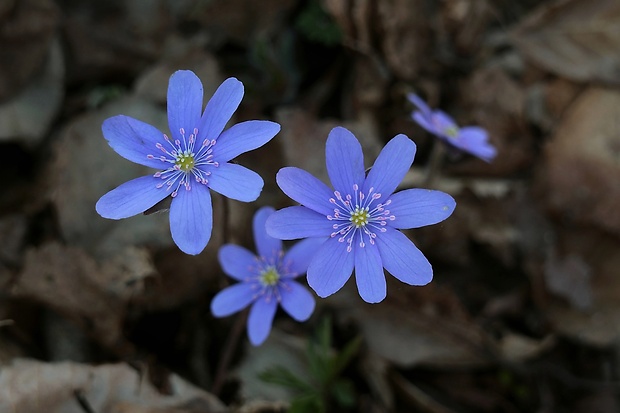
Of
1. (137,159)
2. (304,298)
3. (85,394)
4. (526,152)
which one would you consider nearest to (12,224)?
(85,394)

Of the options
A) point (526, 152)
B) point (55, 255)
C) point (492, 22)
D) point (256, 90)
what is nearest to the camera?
point (55, 255)

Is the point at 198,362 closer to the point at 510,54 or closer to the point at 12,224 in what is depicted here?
the point at 12,224

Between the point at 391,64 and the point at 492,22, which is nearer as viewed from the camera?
the point at 391,64

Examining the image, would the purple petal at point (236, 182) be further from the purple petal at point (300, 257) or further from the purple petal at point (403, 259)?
the purple petal at point (300, 257)

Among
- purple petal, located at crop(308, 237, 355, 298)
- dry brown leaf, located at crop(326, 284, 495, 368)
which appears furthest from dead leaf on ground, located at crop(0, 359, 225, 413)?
purple petal, located at crop(308, 237, 355, 298)

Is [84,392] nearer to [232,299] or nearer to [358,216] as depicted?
[232,299]

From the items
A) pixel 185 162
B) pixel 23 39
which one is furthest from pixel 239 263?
pixel 23 39

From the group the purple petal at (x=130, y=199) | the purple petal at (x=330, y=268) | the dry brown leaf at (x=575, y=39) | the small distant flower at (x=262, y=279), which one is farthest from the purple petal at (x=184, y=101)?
the dry brown leaf at (x=575, y=39)
